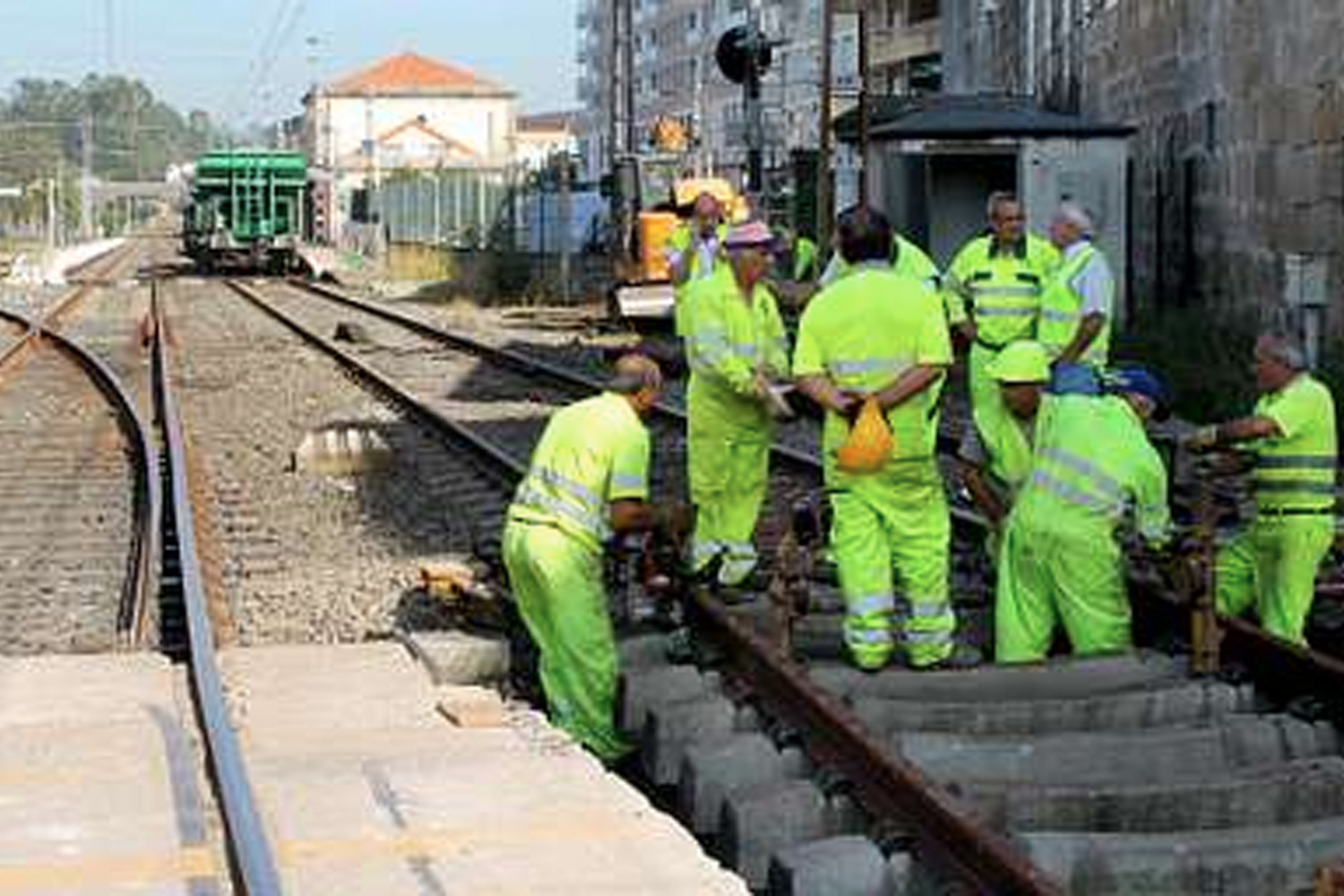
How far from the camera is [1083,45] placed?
103 feet

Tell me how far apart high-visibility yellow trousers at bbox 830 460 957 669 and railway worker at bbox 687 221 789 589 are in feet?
3.66

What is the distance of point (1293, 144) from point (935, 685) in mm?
11811

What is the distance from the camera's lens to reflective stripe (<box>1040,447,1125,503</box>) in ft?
26.2

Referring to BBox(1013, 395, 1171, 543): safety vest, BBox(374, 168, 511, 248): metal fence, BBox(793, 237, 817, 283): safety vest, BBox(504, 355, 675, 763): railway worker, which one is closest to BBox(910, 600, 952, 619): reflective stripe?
BBox(1013, 395, 1171, 543): safety vest

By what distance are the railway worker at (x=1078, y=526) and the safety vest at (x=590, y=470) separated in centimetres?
141

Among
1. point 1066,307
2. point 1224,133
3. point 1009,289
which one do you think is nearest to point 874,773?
point 1066,307

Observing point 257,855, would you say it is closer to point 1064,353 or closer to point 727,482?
point 727,482

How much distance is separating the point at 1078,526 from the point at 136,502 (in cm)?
810

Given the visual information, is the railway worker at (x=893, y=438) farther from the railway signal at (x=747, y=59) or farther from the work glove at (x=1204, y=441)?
the railway signal at (x=747, y=59)

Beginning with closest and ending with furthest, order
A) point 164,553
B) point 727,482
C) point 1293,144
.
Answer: point 727,482, point 164,553, point 1293,144

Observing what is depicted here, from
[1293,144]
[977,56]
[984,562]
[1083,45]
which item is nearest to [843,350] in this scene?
[984,562]

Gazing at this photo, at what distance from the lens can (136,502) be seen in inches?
569

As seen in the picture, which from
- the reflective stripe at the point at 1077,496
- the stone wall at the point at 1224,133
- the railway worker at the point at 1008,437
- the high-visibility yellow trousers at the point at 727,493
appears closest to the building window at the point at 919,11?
the stone wall at the point at 1224,133

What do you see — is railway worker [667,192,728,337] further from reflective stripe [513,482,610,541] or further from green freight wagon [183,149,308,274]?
green freight wagon [183,149,308,274]
